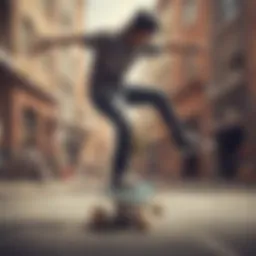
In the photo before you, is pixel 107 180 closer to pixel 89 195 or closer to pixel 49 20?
pixel 89 195

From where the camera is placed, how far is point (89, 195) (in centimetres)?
128

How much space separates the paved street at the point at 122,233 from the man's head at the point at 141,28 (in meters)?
0.46

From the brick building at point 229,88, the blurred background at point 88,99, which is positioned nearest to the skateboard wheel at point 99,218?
the blurred background at point 88,99

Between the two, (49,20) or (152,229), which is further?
(49,20)

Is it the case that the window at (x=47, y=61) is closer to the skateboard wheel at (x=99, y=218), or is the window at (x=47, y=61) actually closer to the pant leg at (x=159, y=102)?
the pant leg at (x=159, y=102)

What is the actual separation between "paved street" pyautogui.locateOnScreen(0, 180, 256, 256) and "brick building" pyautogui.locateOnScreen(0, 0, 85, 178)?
0.48 ft

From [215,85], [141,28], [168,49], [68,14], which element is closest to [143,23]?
[141,28]

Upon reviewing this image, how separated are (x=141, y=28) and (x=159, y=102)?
0.22 meters

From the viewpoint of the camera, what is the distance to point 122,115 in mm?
1202

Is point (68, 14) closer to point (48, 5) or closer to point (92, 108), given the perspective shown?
point (48, 5)

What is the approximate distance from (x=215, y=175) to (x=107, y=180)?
0.39 metres

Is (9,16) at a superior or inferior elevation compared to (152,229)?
superior

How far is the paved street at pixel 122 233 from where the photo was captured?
0.97 m

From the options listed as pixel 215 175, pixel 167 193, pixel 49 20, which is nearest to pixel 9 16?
pixel 49 20
